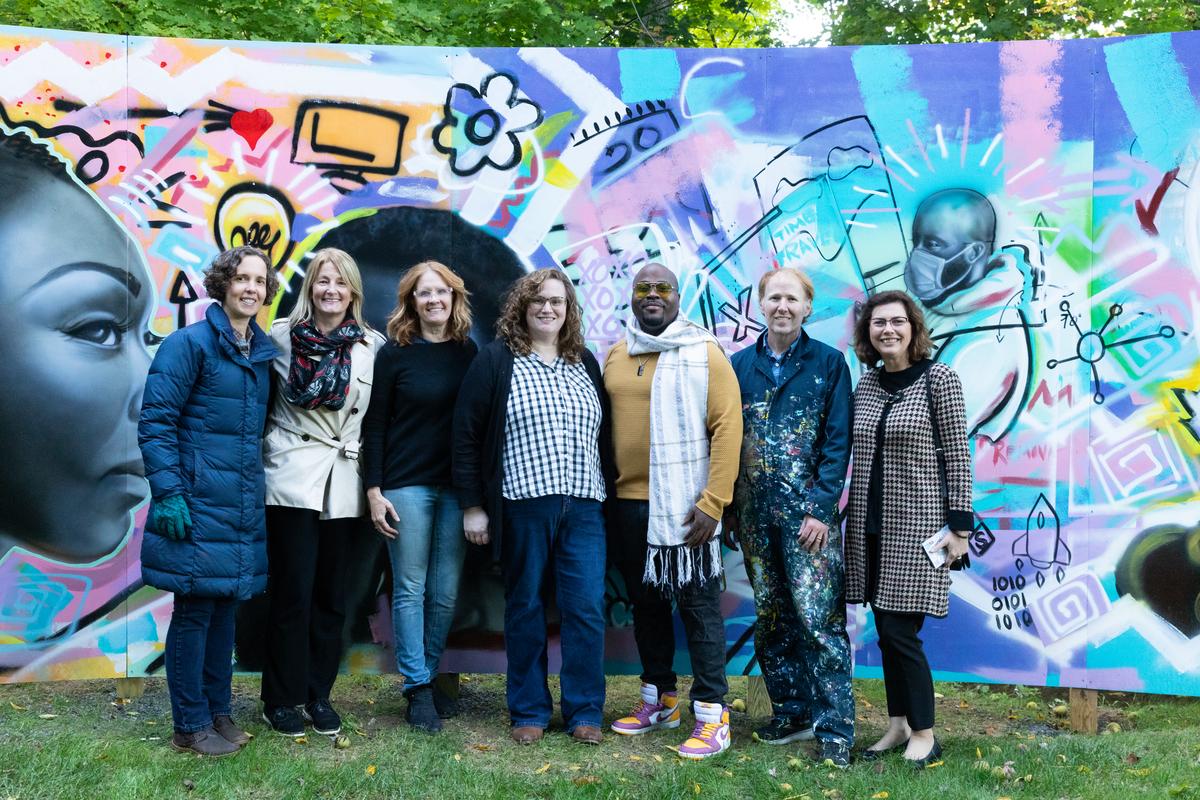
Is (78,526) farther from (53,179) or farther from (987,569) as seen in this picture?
(987,569)

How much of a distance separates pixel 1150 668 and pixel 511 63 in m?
4.18

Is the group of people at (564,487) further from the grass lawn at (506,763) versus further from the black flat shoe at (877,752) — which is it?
the grass lawn at (506,763)

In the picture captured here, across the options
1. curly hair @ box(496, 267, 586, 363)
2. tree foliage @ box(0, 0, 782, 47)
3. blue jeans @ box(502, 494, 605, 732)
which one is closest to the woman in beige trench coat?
curly hair @ box(496, 267, 586, 363)

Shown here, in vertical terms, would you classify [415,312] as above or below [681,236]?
below

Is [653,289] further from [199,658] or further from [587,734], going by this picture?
[199,658]

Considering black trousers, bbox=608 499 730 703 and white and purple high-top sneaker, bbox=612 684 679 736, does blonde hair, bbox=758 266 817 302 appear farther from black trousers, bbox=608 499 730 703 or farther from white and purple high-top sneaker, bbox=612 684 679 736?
white and purple high-top sneaker, bbox=612 684 679 736

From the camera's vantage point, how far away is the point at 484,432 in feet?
14.6

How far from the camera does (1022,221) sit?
4.99 metres

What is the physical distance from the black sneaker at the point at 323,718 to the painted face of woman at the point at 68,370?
4.40 ft

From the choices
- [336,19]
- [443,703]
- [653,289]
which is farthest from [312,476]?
[336,19]

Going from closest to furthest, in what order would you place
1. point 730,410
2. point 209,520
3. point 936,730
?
point 209,520 < point 730,410 < point 936,730

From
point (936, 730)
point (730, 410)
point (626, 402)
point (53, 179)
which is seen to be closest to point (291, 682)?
point (626, 402)

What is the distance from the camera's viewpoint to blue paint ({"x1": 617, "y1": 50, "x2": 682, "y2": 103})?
5145 mm

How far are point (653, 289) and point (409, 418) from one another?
1.18m
